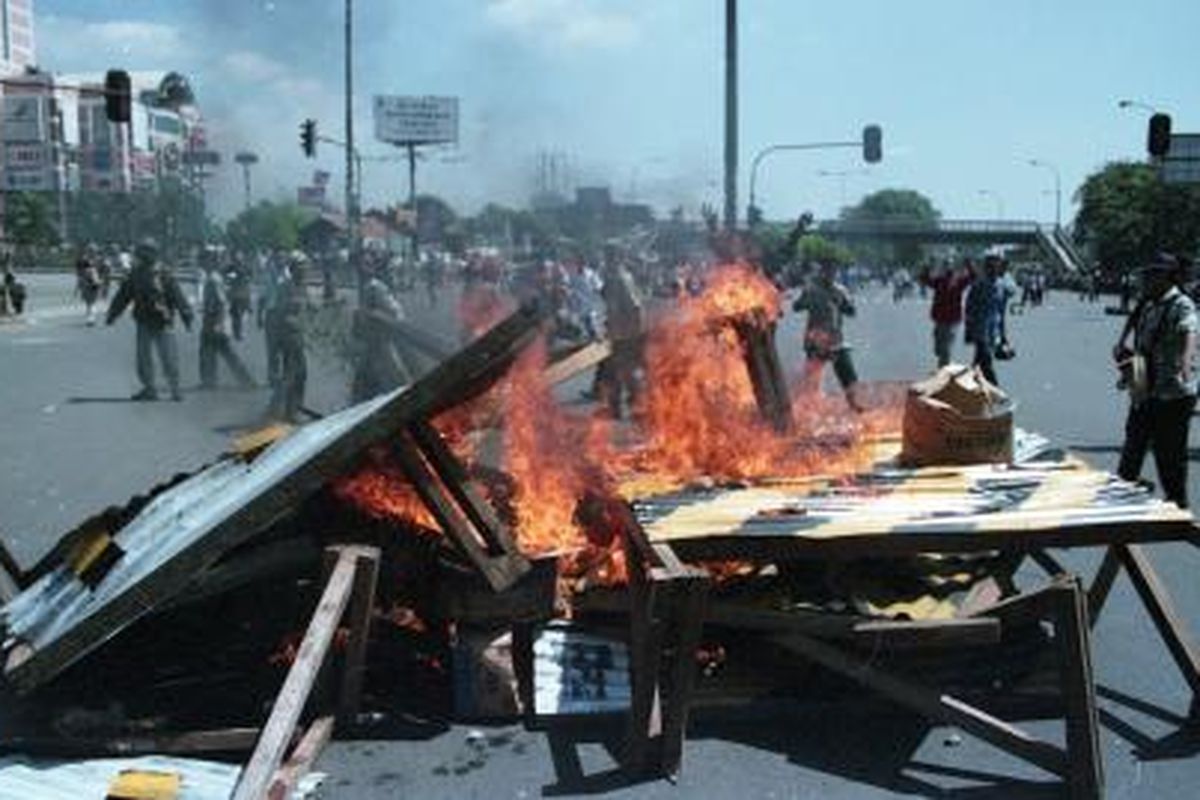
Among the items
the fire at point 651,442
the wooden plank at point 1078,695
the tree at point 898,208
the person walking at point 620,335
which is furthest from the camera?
the tree at point 898,208

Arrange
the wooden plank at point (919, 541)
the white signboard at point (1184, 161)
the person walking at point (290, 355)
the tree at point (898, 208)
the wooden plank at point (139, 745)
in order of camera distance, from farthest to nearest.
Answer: the tree at point (898, 208), the white signboard at point (1184, 161), the person walking at point (290, 355), the wooden plank at point (919, 541), the wooden plank at point (139, 745)

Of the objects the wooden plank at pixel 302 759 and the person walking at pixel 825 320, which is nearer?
the wooden plank at pixel 302 759

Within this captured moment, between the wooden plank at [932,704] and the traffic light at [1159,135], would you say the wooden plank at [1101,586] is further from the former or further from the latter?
the traffic light at [1159,135]

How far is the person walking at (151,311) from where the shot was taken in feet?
52.1

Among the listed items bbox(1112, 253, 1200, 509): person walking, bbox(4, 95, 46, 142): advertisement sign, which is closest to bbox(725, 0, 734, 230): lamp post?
bbox(1112, 253, 1200, 509): person walking

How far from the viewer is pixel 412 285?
860 inches

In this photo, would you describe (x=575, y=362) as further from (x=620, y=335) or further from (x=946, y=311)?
(x=946, y=311)

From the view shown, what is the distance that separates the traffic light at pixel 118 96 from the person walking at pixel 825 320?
48.0ft

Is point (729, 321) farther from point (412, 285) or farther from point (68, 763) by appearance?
point (412, 285)

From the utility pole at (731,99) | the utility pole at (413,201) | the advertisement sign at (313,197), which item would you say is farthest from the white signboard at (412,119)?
the utility pole at (731,99)

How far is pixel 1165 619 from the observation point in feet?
17.2

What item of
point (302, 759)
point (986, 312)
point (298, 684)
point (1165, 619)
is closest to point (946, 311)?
point (986, 312)

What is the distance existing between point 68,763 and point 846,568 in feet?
9.69

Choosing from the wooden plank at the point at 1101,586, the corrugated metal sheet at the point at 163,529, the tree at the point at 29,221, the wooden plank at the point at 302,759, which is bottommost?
the wooden plank at the point at 302,759
